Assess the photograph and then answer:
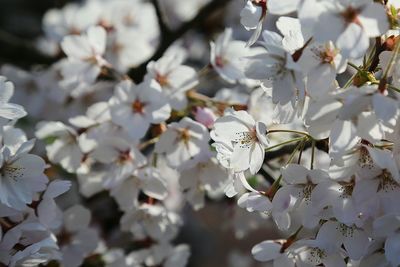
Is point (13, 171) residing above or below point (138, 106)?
above

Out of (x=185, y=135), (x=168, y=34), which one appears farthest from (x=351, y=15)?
(x=168, y=34)

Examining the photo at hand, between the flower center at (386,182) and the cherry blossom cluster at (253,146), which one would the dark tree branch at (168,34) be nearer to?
the cherry blossom cluster at (253,146)

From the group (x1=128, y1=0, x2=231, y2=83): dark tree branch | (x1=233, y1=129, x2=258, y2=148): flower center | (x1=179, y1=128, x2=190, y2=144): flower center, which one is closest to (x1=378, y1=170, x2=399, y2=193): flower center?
(x1=233, y1=129, x2=258, y2=148): flower center

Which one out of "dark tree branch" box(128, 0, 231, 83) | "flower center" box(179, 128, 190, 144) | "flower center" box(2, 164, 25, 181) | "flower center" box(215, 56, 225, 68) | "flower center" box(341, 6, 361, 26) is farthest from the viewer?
"dark tree branch" box(128, 0, 231, 83)

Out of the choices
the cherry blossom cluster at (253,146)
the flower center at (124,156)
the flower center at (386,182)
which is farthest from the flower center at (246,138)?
the flower center at (124,156)

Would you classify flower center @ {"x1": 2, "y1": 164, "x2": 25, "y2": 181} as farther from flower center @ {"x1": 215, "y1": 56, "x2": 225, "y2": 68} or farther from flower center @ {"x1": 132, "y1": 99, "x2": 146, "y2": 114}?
flower center @ {"x1": 215, "y1": 56, "x2": 225, "y2": 68}

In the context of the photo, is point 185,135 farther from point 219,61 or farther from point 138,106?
point 219,61

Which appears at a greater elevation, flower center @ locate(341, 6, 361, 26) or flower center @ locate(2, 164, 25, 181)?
flower center @ locate(341, 6, 361, 26)

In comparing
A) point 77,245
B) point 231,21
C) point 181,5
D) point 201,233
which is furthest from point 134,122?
point 201,233

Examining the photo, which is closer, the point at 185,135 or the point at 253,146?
the point at 253,146
